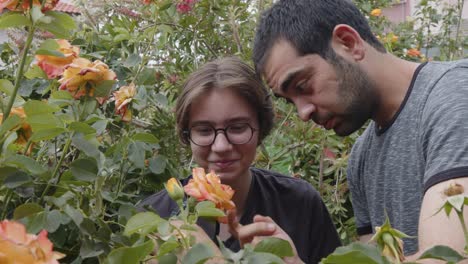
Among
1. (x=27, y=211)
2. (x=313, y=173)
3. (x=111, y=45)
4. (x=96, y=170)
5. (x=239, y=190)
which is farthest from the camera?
(x=313, y=173)

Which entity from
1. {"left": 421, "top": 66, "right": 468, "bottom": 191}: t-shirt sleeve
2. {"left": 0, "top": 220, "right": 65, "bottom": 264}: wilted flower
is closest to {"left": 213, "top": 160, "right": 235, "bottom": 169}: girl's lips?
{"left": 421, "top": 66, "right": 468, "bottom": 191}: t-shirt sleeve

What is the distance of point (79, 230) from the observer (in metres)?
0.76

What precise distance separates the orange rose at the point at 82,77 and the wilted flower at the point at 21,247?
496mm

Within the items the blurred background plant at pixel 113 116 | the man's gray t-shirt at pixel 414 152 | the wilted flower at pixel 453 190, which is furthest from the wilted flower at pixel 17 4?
the man's gray t-shirt at pixel 414 152

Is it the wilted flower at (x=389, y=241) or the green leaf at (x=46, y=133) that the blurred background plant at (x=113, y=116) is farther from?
the wilted flower at (x=389, y=241)

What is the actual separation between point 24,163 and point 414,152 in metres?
0.89

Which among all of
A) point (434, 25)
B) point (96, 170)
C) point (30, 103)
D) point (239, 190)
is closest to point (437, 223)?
point (96, 170)

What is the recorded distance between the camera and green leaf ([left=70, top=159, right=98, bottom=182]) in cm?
85

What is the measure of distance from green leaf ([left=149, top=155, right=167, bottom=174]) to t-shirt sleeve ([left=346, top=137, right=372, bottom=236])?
537 millimetres

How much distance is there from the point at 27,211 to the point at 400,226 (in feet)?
3.17

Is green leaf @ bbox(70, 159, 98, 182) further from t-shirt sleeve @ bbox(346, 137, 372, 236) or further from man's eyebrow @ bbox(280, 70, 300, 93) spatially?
t-shirt sleeve @ bbox(346, 137, 372, 236)

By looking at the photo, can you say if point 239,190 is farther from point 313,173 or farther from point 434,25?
point 434,25

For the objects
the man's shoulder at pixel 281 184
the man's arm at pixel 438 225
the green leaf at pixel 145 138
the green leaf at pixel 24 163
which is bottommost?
the man's shoulder at pixel 281 184

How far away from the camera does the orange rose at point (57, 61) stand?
0.99 m
